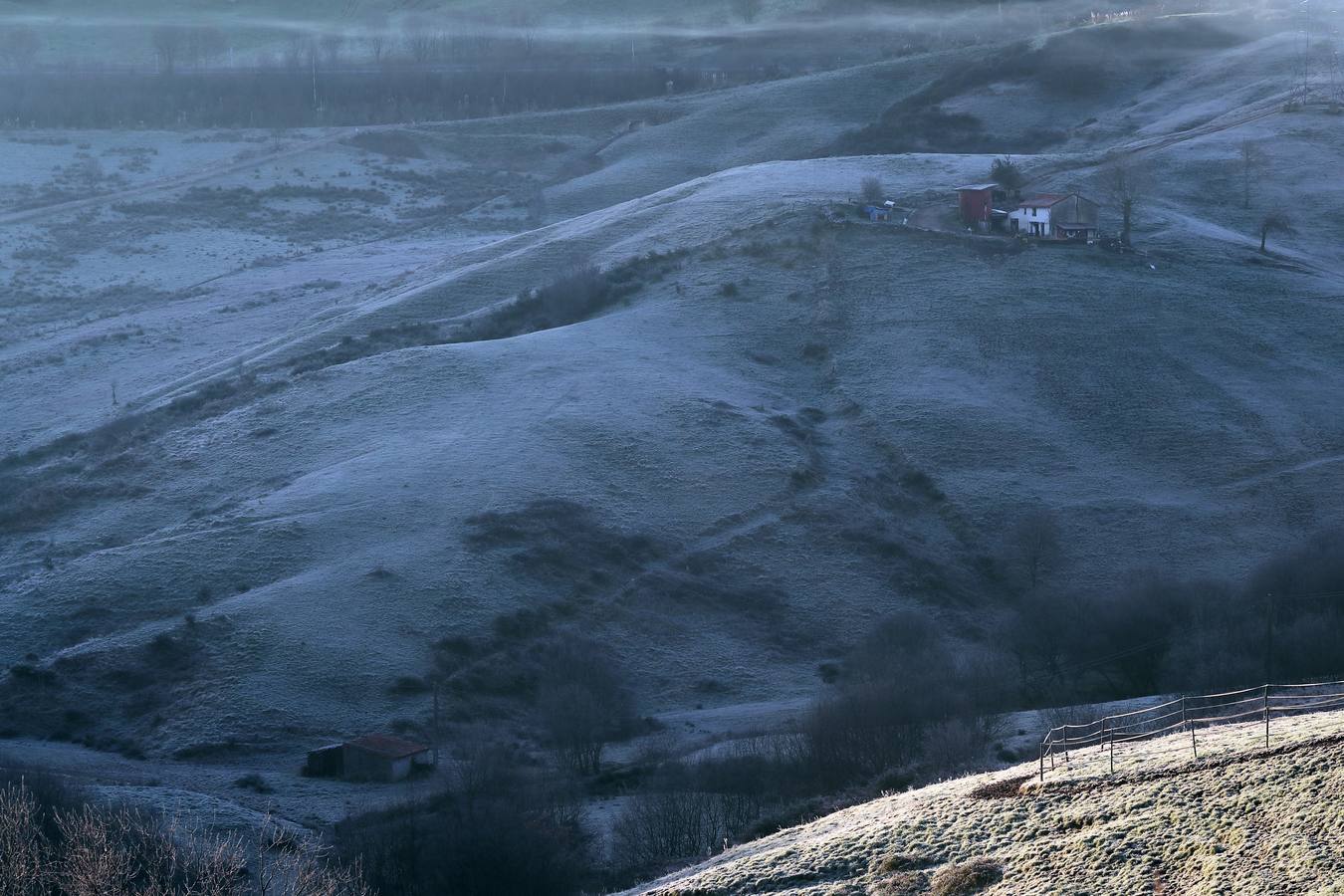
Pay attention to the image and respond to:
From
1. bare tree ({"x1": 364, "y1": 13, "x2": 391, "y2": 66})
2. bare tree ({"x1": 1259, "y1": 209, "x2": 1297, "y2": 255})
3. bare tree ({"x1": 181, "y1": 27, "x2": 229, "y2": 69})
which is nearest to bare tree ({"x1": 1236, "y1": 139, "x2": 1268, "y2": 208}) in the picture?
bare tree ({"x1": 1259, "y1": 209, "x2": 1297, "y2": 255})

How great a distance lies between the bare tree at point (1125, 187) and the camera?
63031 mm

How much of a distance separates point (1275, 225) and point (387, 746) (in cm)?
4811

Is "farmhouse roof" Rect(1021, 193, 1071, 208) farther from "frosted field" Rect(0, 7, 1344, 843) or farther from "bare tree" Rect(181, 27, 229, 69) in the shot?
"bare tree" Rect(181, 27, 229, 69)

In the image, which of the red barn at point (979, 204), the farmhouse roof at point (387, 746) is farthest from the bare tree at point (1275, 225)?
the farmhouse roof at point (387, 746)

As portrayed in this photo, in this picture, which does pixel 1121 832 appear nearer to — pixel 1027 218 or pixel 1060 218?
pixel 1060 218

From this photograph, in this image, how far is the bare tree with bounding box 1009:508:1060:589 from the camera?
42.8m

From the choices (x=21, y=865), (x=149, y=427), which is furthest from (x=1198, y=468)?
(x=21, y=865)

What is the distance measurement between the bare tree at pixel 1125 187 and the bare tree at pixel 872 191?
10249 mm

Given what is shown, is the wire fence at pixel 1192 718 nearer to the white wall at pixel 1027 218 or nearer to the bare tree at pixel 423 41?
the white wall at pixel 1027 218

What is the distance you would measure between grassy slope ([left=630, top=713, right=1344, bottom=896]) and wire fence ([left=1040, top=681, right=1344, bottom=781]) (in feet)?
1.58

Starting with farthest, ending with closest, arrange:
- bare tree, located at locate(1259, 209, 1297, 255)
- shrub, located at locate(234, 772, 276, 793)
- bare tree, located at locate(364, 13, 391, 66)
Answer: bare tree, located at locate(364, 13, 391, 66), bare tree, located at locate(1259, 209, 1297, 255), shrub, located at locate(234, 772, 276, 793)

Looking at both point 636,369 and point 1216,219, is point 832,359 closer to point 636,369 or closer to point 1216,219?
point 636,369

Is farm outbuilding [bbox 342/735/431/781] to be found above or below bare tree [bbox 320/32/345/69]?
below

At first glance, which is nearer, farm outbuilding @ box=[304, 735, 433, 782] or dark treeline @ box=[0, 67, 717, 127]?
farm outbuilding @ box=[304, 735, 433, 782]
